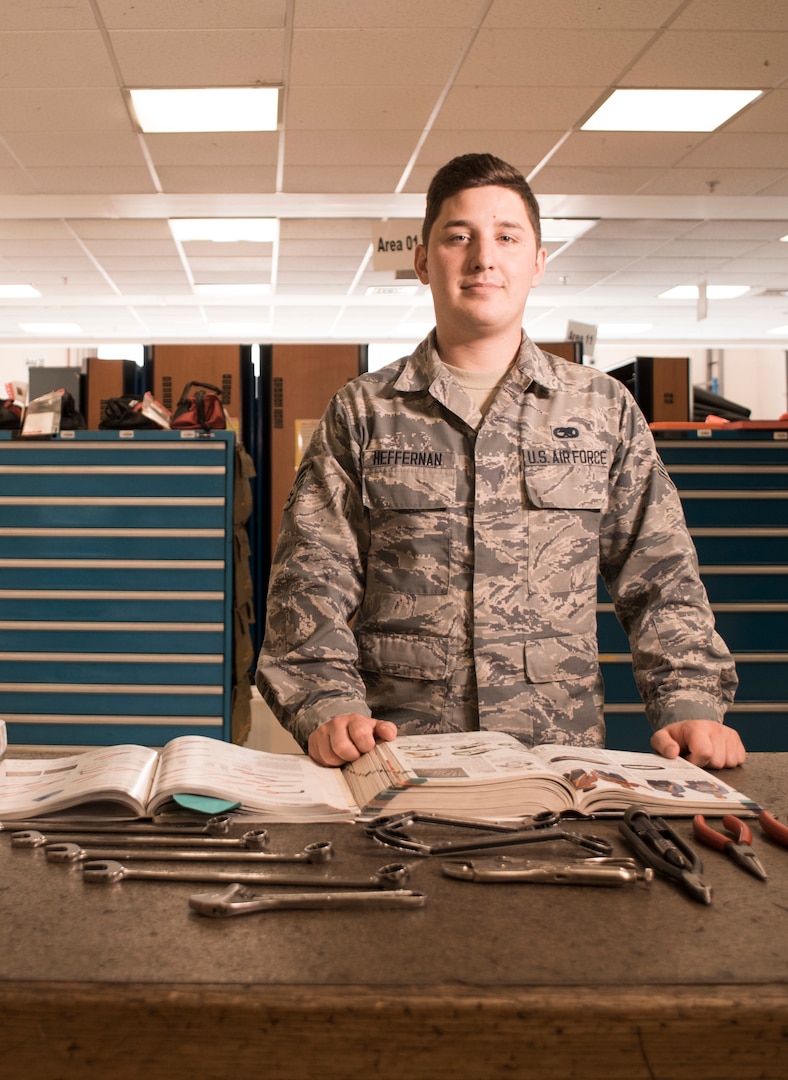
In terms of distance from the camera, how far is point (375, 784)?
2.92 feet

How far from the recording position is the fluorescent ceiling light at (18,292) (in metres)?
8.57

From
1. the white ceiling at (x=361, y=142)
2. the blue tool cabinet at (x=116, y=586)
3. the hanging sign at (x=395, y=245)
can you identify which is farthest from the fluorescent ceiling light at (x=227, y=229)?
the blue tool cabinet at (x=116, y=586)

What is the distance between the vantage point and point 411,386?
1429 mm

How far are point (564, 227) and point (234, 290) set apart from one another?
3.43 m

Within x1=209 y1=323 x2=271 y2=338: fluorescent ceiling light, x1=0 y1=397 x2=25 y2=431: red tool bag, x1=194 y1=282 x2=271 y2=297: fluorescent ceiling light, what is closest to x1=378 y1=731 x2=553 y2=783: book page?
x1=0 y1=397 x2=25 y2=431: red tool bag

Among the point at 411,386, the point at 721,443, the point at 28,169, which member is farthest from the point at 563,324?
the point at 411,386

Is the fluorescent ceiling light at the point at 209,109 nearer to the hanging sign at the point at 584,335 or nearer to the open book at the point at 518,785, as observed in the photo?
the hanging sign at the point at 584,335

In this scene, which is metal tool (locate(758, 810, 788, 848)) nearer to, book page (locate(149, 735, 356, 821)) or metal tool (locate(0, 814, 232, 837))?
book page (locate(149, 735, 356, 821))

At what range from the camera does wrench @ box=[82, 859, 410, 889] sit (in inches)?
26.0

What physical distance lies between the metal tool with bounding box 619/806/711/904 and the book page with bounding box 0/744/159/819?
0.44 meters

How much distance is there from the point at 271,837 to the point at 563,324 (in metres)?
10.3

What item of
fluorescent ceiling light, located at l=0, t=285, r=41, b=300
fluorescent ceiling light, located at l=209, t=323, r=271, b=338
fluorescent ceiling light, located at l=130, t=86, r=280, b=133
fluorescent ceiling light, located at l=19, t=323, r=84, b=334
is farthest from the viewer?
fluorescent ceiling light, located at l=209, t=323, r=271, b=338

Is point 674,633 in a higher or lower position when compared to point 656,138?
lower

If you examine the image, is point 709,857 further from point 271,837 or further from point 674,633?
point 674,633
